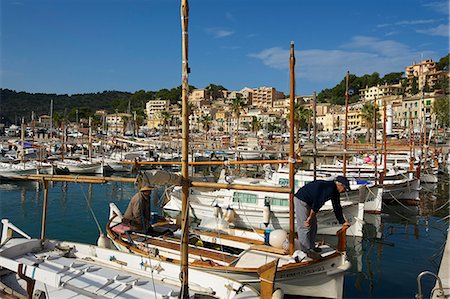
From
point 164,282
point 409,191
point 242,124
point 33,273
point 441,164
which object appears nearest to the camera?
point 33,273

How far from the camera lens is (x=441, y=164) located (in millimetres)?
46750

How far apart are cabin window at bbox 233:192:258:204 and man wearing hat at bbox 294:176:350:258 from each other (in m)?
11.0

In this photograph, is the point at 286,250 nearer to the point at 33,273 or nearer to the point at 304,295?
the point at 304,295

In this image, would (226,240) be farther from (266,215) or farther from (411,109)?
(411,109)

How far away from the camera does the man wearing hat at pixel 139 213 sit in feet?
39.6

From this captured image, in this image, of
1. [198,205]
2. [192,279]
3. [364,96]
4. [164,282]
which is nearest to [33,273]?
[164,282]

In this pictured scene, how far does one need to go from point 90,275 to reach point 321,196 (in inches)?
238

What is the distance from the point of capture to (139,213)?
12.2 m

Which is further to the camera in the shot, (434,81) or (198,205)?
(434,81)

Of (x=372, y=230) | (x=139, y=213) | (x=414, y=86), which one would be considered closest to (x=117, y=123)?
(x=414, y=86)

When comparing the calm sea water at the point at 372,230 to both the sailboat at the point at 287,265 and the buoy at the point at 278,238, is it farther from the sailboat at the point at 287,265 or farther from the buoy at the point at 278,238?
the buoy at the point at 278,238

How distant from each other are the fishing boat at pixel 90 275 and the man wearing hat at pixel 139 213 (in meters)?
1.66

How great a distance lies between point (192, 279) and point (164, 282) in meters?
0.72

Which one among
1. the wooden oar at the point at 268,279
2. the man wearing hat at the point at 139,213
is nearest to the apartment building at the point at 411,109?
the man wearing hat at the point at 139,213
